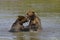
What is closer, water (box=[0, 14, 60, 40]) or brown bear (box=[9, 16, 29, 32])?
water (box=[0, 14, 60, 40])

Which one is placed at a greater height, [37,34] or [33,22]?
[33,22]

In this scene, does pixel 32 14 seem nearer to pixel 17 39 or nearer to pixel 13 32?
pixel 13 32

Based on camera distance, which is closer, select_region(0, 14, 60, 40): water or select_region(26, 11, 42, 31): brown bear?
select_region(0, 14, 60, 40): water

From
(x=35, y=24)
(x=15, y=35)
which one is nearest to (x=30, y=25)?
(x=35, y=24)

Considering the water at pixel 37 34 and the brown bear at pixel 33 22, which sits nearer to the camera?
the water at pixel 37 34

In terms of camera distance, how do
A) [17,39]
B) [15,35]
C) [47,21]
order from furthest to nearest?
[47,21] < [15,35] < [17,39]

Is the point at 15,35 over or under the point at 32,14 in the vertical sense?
under

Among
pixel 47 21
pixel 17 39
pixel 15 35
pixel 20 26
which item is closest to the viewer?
pixel 17 39

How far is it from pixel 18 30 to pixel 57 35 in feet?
1.48

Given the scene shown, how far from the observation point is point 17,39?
2691 millimetres

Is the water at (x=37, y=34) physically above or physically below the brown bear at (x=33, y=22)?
below

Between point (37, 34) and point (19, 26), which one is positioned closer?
point (37, 34)

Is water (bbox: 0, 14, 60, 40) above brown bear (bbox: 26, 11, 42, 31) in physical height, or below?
below

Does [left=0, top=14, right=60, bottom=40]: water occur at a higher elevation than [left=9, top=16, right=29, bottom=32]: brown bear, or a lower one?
lower
